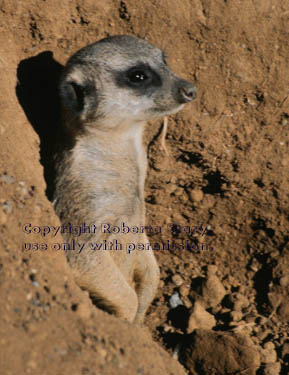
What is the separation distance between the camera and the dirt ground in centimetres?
280

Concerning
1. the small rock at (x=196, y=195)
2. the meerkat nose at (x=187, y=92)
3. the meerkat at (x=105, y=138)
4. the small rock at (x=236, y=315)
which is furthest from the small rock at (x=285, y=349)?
the meerkat nose at (x=187, y=92)

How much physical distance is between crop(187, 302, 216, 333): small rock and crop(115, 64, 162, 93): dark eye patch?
62.7 inches

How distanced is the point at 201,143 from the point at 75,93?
3.74 feet

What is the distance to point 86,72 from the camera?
99.3 inches

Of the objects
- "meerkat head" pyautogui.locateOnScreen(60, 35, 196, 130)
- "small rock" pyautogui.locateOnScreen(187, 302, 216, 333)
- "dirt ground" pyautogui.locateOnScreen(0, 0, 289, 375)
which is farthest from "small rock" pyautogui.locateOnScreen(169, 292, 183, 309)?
"meerkat head" pyautogui.locateOnScreen(60, 35, 196, 130)

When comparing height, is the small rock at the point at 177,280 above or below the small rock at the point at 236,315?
below

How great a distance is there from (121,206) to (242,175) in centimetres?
115

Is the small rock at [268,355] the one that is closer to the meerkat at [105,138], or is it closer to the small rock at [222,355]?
the small rock at [222,355]

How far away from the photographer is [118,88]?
98.0 inches

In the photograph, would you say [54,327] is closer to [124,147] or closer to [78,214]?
[78,214]

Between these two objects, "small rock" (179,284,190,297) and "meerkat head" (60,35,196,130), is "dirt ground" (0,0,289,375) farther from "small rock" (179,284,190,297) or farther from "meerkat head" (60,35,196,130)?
"meerkat head" (60,35,196,130)

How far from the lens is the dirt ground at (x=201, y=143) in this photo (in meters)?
2.80

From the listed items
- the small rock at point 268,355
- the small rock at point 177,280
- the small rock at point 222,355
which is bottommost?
the small rock at point 177,280

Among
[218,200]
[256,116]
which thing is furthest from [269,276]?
[256,116]
